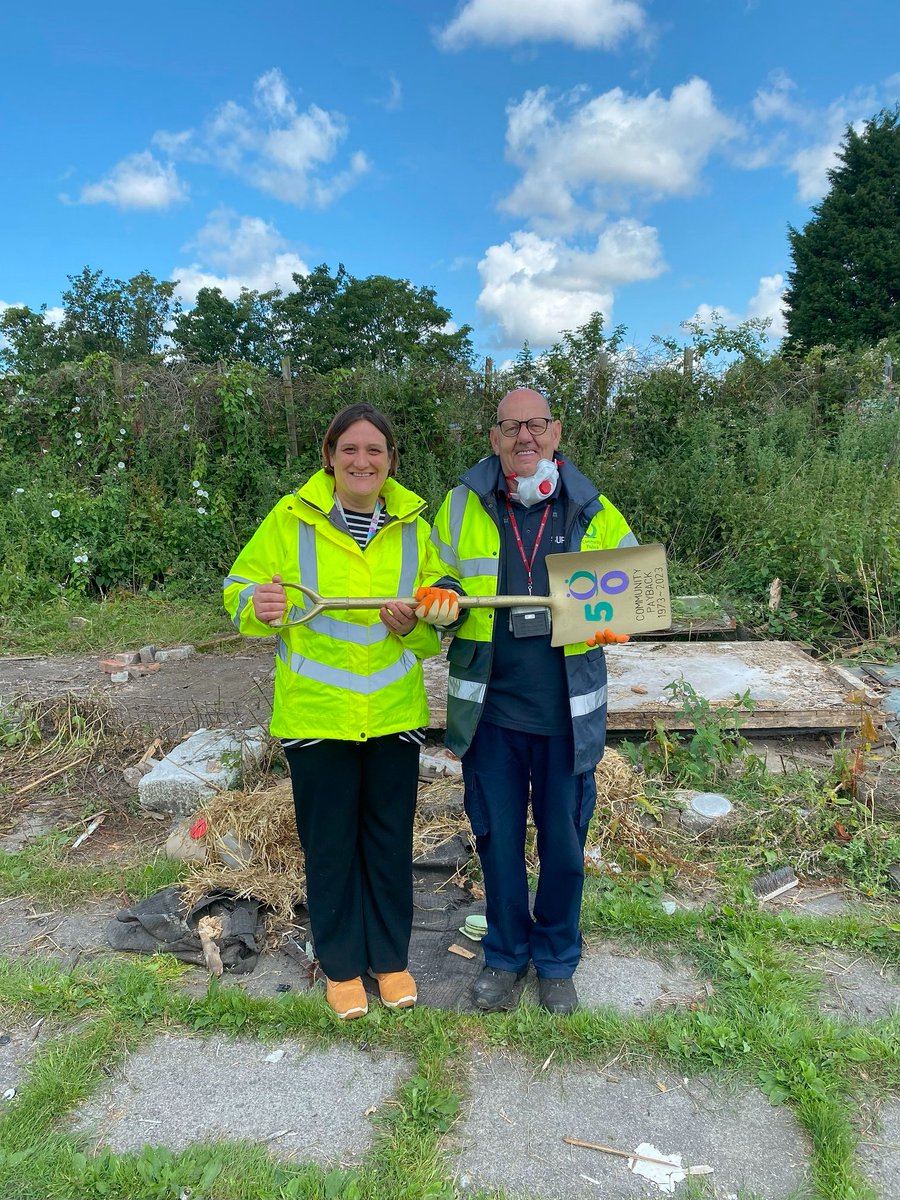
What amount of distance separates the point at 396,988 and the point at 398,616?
1.36m

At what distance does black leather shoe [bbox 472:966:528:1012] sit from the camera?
2.58 m

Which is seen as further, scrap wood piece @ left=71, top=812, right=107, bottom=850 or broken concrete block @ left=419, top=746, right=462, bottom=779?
broken concrete block @ left=419, top=746, right=462, bottom=779

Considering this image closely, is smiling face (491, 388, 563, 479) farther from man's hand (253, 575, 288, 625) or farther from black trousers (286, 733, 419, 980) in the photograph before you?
black trousers (286, 733, 419, 980)

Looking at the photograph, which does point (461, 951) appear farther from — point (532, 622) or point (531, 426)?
point (531, 426)

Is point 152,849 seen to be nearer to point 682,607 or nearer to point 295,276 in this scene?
point 682,607

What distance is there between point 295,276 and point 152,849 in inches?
1411

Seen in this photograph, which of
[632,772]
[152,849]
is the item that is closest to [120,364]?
[152,849]

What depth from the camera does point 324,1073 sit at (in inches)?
90.8

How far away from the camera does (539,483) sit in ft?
7.77

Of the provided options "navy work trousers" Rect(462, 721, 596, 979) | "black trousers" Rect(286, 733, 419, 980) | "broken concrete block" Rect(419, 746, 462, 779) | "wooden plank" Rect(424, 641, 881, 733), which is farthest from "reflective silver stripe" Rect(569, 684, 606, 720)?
"wooden plank" Rect(424, 641, 881, 733)

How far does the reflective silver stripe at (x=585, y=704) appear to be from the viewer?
233cm

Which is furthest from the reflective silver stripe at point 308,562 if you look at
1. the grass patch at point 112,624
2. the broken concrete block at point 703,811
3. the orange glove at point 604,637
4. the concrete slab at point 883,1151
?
the grass patch at point 112,624

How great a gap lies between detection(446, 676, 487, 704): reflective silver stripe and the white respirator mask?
63cm

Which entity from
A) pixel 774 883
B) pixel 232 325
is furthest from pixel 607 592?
pixel 232 325
